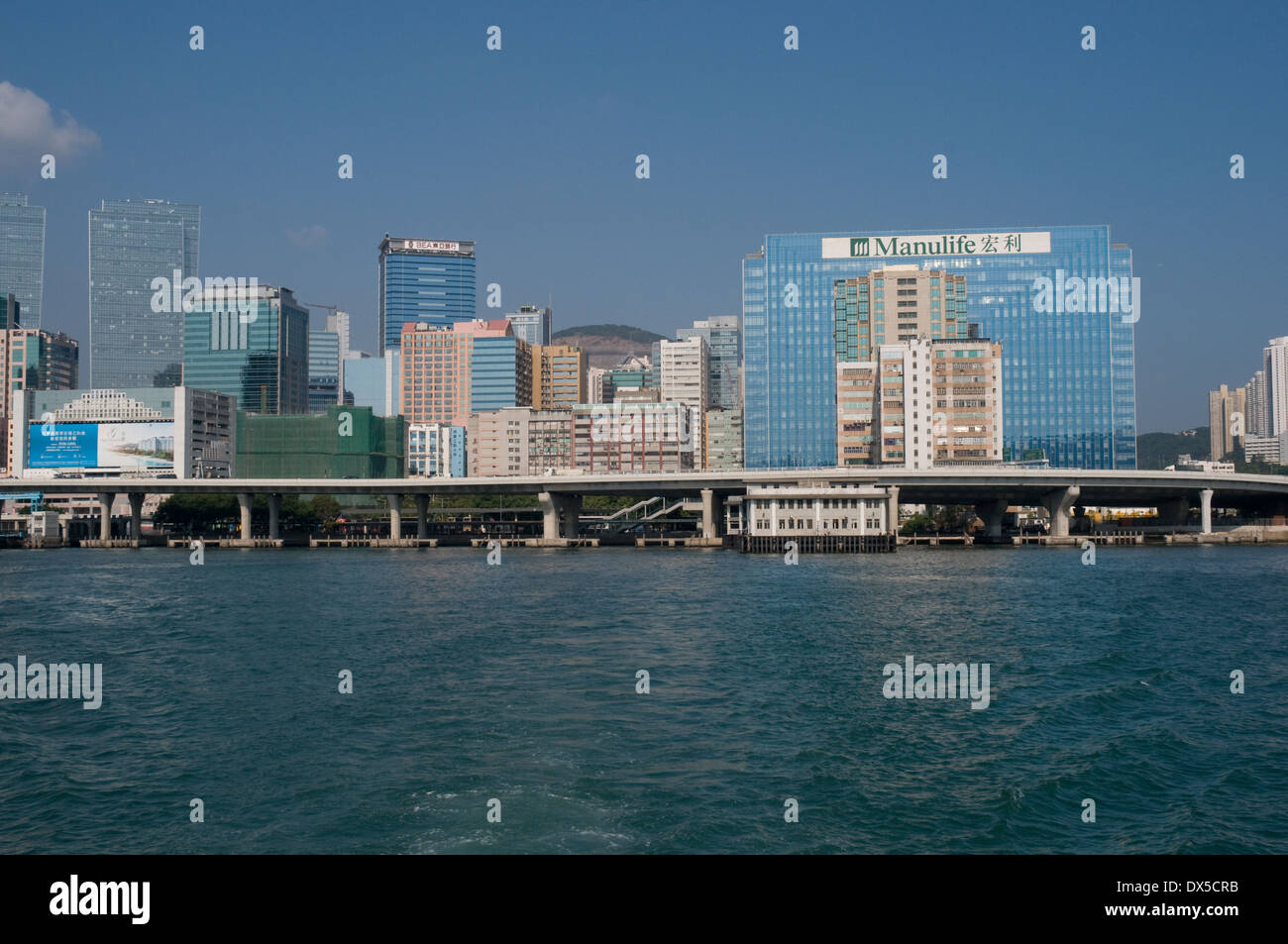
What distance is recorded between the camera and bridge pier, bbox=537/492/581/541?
12338cm

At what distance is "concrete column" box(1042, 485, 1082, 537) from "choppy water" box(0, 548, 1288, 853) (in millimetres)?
63511

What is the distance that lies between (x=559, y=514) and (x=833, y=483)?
34.7 m

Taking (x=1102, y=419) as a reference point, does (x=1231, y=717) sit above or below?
below

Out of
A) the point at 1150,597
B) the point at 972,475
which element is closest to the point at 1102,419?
the point at 972,475

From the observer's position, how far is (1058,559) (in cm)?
8762

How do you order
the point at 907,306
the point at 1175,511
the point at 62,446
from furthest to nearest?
the point at 907,306 < the point at 62,446 < the point at 1175,511

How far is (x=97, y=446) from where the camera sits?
13912cm

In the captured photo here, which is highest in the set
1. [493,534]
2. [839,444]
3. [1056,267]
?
[1056,267]

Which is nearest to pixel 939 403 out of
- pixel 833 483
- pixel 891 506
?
pixel 833 483

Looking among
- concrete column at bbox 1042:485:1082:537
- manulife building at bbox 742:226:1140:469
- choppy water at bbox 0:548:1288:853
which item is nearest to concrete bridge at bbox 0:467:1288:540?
concrete column at bbox 1042:485:1082:537

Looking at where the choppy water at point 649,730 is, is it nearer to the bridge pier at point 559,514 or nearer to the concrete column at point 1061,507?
the concrete column at point 1061,507

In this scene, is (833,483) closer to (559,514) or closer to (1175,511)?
(559,514)
